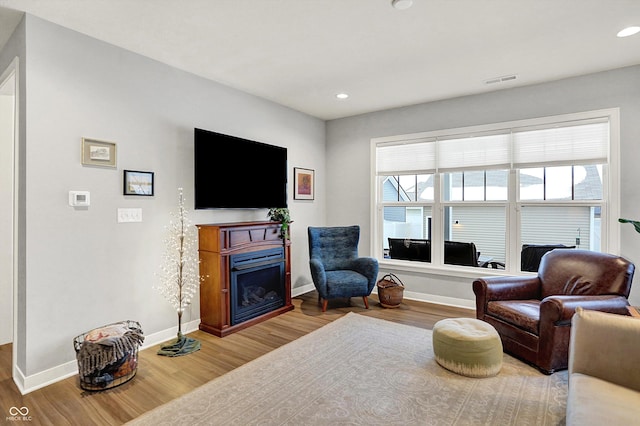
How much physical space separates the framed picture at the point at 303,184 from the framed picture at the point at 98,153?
2.44 metres

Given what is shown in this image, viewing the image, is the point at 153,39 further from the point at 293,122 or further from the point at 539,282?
the point at 539,282

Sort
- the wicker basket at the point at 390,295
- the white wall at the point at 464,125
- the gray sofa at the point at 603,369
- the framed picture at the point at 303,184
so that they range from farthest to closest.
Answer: the framed picture at the point at 303,184, the wicker basket at the point at 390,295, the white wall at the point at 464,125, the gray sofa at the point at 603,369

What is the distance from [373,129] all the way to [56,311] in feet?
14.0

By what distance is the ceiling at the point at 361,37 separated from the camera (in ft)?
7.65

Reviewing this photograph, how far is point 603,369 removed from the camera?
1.72 m

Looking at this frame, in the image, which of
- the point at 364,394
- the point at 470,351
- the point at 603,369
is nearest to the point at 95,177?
the point at 364,394

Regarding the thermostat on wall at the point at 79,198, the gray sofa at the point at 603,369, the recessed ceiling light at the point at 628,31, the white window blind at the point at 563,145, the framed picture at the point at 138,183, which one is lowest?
the gray sofa at the point at 603,369

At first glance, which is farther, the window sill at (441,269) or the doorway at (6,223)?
the window sill at (441,269)

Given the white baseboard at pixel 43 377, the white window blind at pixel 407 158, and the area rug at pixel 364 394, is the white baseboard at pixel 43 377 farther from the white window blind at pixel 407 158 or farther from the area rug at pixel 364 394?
the white window blind at pixel 407 158

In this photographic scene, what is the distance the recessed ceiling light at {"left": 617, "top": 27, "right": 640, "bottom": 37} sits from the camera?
262 cm

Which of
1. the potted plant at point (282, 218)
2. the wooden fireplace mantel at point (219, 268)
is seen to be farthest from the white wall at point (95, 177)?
the potted plant at point (282, 218)

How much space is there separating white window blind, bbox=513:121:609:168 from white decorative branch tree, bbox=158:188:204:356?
3.88m

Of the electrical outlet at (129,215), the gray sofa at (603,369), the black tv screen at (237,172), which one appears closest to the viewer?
the gray sofa at (603,369)

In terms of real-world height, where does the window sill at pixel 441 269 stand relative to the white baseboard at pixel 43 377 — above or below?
above
